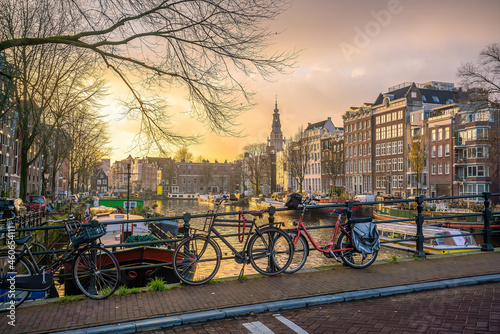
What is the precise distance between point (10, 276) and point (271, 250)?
3.78m

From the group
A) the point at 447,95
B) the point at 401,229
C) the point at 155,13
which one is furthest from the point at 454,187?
the point at 155,13

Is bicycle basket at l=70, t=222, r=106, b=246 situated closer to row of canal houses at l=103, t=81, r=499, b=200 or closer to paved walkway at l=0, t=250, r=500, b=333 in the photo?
paved walkway at l=0, t=250, r=500, b=333

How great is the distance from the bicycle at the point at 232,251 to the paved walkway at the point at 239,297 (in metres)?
0.21

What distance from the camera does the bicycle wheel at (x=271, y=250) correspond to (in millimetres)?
6746

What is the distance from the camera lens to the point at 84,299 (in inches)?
226

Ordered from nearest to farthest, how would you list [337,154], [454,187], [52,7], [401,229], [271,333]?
[271,333] → [52,7] → [401,229] → [454,187] → [337,154]

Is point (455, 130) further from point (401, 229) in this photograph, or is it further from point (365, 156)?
point (401, 229)

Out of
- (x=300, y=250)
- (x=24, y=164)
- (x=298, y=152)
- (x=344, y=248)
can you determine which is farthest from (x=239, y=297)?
(x=298, y=152)

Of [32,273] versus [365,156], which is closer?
[32,273]

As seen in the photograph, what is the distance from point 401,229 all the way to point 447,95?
4149 cm

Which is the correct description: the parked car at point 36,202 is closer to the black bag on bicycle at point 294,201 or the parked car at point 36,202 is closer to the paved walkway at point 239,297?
the black bag on bicycle at point 294,201

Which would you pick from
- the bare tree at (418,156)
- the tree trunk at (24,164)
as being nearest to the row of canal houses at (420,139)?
the bare tree at (418,156)

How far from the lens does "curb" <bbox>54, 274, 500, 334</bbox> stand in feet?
15.5

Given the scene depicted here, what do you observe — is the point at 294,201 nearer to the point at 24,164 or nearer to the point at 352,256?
the point at 352,256
